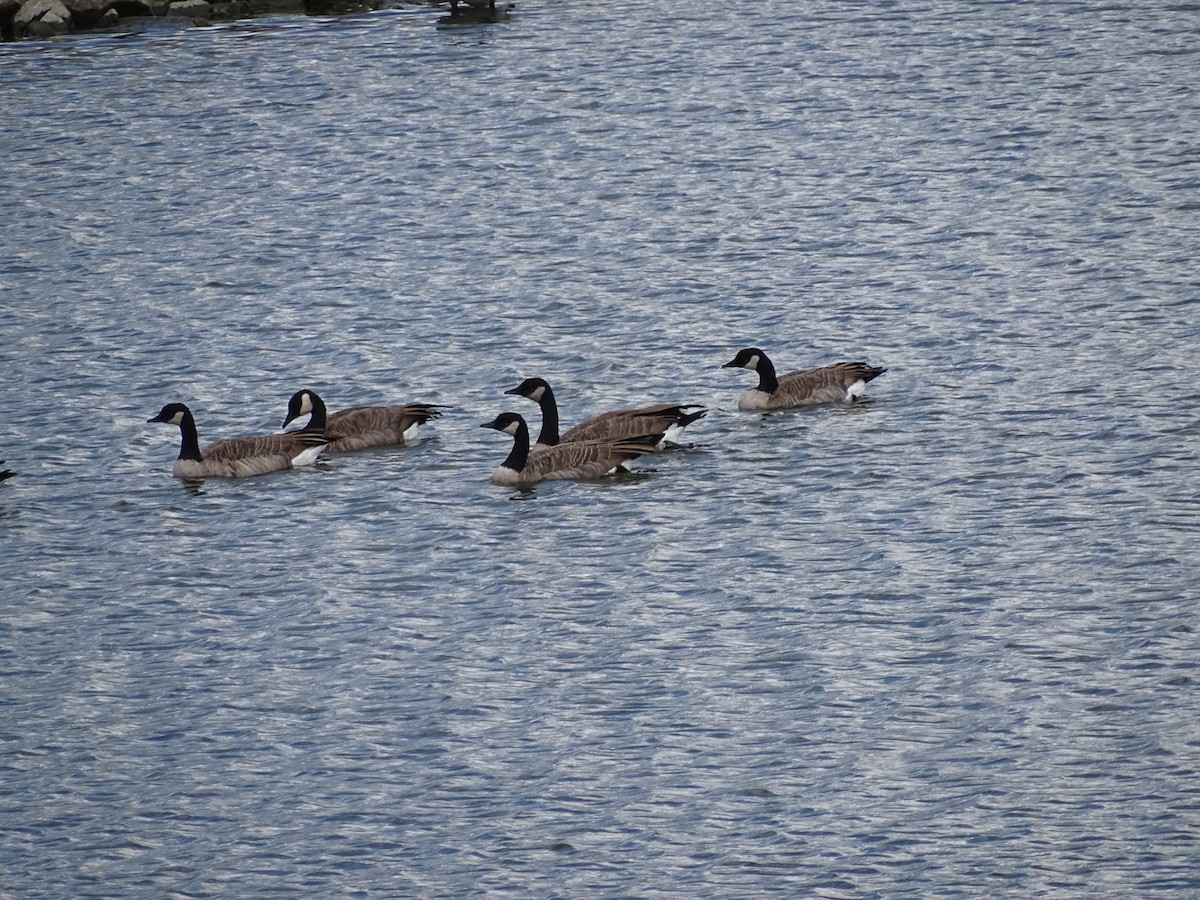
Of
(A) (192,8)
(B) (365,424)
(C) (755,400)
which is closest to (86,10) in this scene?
(A) (192,8)

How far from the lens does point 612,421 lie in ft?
69.3

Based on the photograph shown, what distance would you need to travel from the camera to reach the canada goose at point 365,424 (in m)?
21.9

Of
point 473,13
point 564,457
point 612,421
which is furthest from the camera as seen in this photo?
point 473,13

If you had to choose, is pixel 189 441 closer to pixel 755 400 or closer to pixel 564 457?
pixel 564 457

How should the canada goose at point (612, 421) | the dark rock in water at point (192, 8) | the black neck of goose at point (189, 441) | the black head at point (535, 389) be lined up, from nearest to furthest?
the canada goose at point (612, 421)
the black head at point (535, 389)
the black neck of goose at point (189, 441)
the dark rock in water at point (192, 8)

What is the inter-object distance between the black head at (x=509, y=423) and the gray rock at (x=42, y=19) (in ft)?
108

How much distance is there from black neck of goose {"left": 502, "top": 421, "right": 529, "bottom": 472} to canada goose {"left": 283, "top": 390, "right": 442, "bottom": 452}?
68.6 inches

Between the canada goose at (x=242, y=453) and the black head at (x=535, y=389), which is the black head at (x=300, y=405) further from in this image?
the black head at (x=535, y=389)

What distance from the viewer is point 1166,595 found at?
16422 millimetres

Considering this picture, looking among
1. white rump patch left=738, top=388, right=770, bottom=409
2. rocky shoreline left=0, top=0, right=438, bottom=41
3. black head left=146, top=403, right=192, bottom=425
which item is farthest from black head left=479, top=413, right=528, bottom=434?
rocky shoreline left=0, top=0, right=438, bottom=41

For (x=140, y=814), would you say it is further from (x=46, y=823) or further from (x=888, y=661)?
(x=888, y=661)

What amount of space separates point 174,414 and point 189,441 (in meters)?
0.48

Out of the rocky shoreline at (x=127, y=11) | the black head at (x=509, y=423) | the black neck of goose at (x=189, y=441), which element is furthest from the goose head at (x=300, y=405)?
the rocky shoreline at (x=127, y=11)

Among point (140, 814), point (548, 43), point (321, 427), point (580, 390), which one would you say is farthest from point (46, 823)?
point (548, 43)
